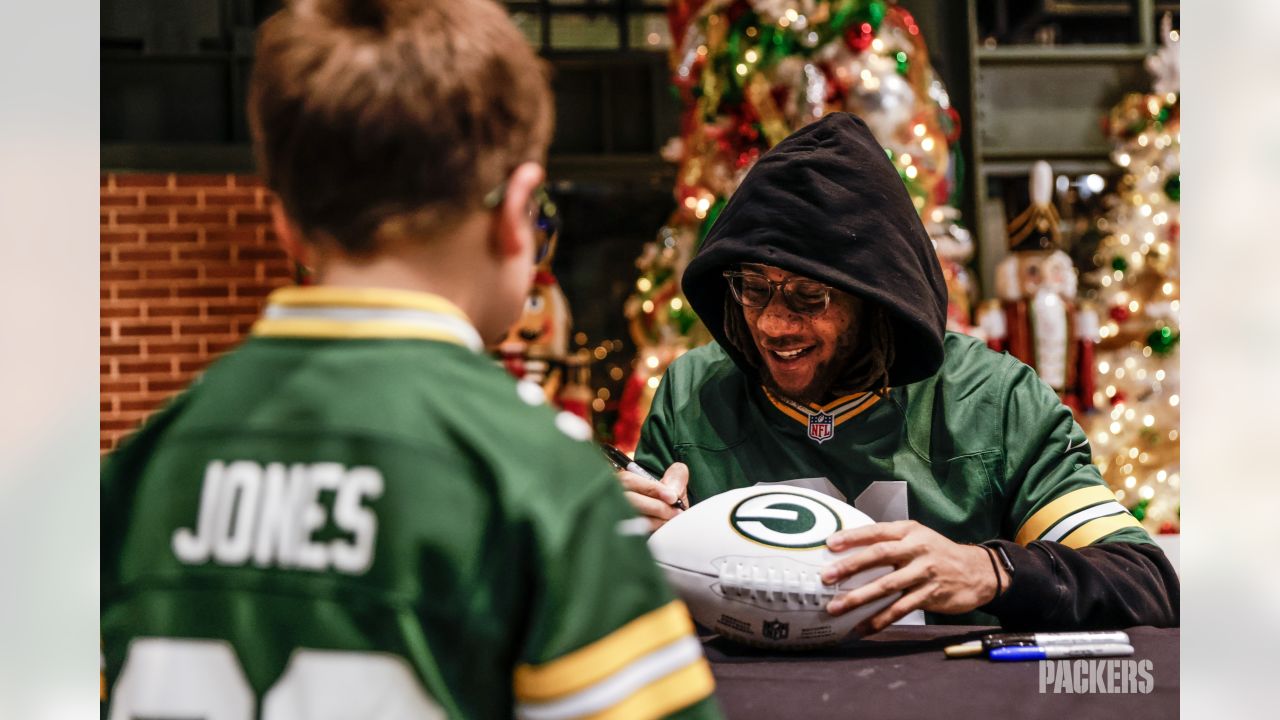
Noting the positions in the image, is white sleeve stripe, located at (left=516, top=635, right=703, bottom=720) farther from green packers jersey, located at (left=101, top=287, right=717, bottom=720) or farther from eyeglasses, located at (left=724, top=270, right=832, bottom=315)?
eyeglasses, located at (left=724, top=270, right=832, bottom=315)

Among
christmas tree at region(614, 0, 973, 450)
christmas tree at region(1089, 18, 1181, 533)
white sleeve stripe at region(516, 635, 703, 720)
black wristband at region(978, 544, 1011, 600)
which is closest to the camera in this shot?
white sleeve stripe at region(516, 635, 703, 720)

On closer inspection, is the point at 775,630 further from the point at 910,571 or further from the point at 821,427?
the point at 821,427

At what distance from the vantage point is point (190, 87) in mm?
1636

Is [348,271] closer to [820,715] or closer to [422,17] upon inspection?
[422,17]

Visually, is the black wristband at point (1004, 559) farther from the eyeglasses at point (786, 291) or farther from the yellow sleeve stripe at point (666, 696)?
the yellow sleeve stripe at point (666, 696)

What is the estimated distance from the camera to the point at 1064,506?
152 centimetres

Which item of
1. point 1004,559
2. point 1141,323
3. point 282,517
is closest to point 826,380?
point 1004,559

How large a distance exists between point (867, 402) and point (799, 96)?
150cm

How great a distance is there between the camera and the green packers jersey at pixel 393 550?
0.69 m

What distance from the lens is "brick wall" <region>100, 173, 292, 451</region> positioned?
1.56 meters

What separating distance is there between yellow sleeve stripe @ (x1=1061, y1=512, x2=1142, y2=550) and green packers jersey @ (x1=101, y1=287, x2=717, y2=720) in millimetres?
943

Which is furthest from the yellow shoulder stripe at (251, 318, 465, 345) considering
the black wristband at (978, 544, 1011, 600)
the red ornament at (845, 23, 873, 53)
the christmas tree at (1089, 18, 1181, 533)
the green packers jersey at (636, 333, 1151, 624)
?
the christmas tree at (1089, 18, 1181, 533)

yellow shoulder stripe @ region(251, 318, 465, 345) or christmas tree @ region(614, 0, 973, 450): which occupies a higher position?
christmas tree @ region(614, 0, 973, 450)
